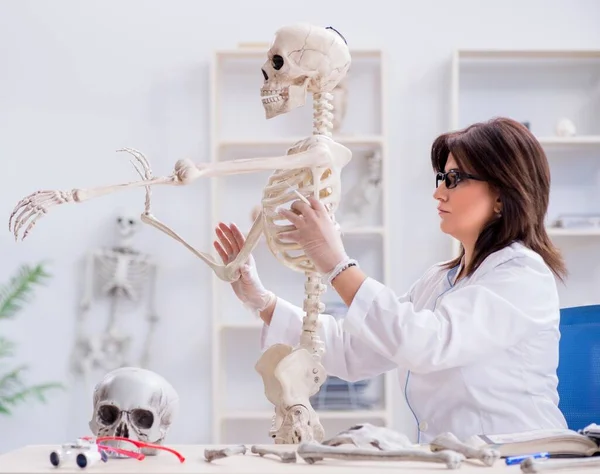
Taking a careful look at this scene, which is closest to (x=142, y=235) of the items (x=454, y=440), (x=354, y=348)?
(x=354, y=348)

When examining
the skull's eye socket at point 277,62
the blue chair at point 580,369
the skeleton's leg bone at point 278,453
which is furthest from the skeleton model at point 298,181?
the blue chair at point 580,369

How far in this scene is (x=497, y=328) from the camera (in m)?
1.73

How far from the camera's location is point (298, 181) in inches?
70.6

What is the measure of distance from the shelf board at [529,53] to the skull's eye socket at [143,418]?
273 centimetres

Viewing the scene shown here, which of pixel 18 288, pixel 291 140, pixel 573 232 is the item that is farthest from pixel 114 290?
→ pixel 573 232

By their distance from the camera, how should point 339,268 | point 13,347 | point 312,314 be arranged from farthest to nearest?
point 13,347, point 312,314, point 339,268

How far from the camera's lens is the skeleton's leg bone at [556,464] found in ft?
4.01

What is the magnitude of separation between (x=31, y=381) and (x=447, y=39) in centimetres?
253

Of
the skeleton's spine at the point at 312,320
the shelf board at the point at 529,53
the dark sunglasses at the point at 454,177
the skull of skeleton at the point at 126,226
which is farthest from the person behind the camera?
the skull of skeleton at the point at 126,226

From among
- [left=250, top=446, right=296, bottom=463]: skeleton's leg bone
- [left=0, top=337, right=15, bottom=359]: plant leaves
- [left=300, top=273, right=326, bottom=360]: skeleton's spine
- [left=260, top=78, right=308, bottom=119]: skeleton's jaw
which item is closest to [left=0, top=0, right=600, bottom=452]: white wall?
[left=0, top=337, right=15, bottom=359]: plant leaves

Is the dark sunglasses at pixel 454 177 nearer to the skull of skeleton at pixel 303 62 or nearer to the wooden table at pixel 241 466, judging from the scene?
the skull of skeleton at pixel 303 62

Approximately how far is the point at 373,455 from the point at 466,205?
2.85 feet

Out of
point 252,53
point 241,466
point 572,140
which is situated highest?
point 252,53

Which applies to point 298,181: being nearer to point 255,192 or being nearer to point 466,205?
point 466,205
